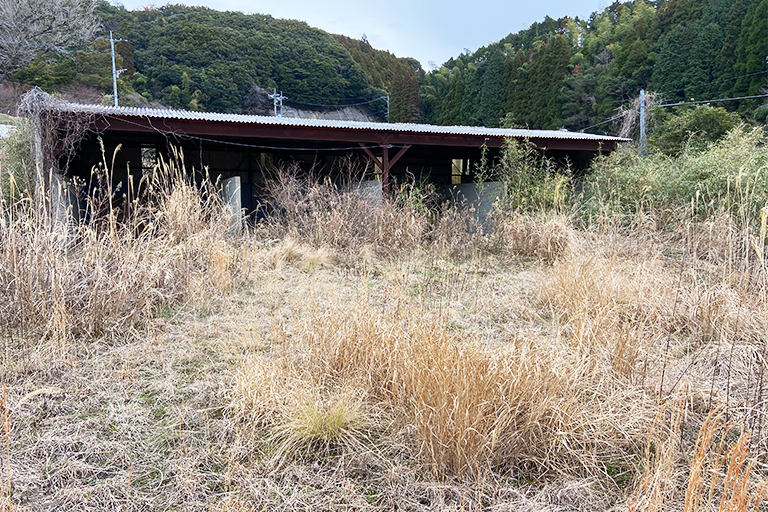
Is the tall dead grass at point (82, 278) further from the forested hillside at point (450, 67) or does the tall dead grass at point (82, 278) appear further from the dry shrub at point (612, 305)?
the forested hillside at point (450, 67)

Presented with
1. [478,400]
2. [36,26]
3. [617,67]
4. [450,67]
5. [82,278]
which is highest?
[450,67]

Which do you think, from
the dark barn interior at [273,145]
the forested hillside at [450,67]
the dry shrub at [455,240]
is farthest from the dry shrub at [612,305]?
the forested hillside at [450,67]

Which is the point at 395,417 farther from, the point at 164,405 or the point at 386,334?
the point at 164,405

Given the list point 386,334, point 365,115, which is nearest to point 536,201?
point 386,334

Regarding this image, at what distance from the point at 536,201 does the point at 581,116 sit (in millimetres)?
23674

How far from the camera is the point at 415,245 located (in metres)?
5.95

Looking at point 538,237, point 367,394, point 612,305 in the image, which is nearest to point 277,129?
point 538,237

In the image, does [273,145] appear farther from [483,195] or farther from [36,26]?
[36,26]

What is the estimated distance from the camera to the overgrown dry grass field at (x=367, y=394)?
1.63 m

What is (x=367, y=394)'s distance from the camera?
211cm

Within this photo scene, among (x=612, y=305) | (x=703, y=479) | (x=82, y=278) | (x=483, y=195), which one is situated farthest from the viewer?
(x=483, y=195)

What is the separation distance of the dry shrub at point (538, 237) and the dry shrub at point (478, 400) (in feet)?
11.2

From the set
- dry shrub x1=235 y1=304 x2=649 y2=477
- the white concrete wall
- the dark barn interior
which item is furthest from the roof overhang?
dry shrub x1=235 y1=304 x2=649 y2=477

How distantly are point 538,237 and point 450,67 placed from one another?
49019 mm
